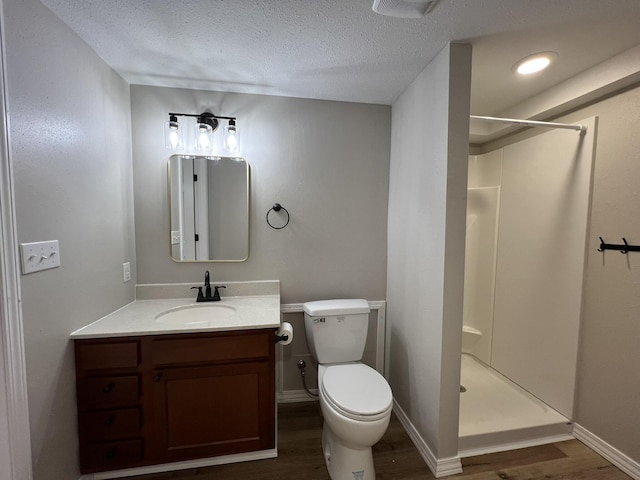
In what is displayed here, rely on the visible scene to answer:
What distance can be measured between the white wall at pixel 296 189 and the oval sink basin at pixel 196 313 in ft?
0.71

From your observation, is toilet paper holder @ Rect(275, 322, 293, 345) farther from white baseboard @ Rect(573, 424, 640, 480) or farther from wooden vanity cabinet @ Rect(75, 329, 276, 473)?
white baseboard @ Rect(573, 424, 640, 480)

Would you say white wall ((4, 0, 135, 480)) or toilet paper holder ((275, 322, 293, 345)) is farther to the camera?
toilet paper holder ((275, 322, 293, 345))

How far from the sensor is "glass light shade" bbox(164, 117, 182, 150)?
5.42 feet

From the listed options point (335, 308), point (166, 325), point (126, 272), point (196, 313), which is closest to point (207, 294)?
point (196, 313)

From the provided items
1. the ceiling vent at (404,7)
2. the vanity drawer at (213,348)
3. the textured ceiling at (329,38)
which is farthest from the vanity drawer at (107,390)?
the ceiling vent at (404,7)

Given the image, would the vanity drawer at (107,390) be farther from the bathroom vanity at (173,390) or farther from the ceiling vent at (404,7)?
the ceiling vent at (404,7)

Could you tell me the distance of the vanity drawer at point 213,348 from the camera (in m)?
1.33

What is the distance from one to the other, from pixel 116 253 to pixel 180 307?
50 centimetres

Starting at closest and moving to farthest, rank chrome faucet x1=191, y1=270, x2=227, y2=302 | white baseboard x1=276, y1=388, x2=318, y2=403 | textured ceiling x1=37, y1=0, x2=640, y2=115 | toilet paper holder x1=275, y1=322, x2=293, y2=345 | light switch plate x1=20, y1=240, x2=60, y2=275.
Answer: light switch plate x1=20, y1=240, x2=60, y2=275 < textured ceiling x1=37, y1=0, x2=640, y2=115 < toilet paper holder x1=275, y1=322, x2=293, y2=345 < chrome faucet x1=191, y1=270, x2=227, y2=302 < white baseboard x1=276, y1=388, x2=318, y2=403

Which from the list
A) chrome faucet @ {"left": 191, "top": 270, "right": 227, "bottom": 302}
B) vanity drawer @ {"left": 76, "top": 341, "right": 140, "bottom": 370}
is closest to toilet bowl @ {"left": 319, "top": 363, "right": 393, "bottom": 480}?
chrome faucet @ {"left": 191, "top": 270, "right": 227, "bottom": 302}

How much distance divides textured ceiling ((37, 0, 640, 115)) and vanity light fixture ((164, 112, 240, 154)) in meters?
0.22

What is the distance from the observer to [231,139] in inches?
68.4

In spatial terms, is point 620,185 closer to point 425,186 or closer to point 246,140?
point 425,186

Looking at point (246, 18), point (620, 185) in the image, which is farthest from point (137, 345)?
point (620, 185)
